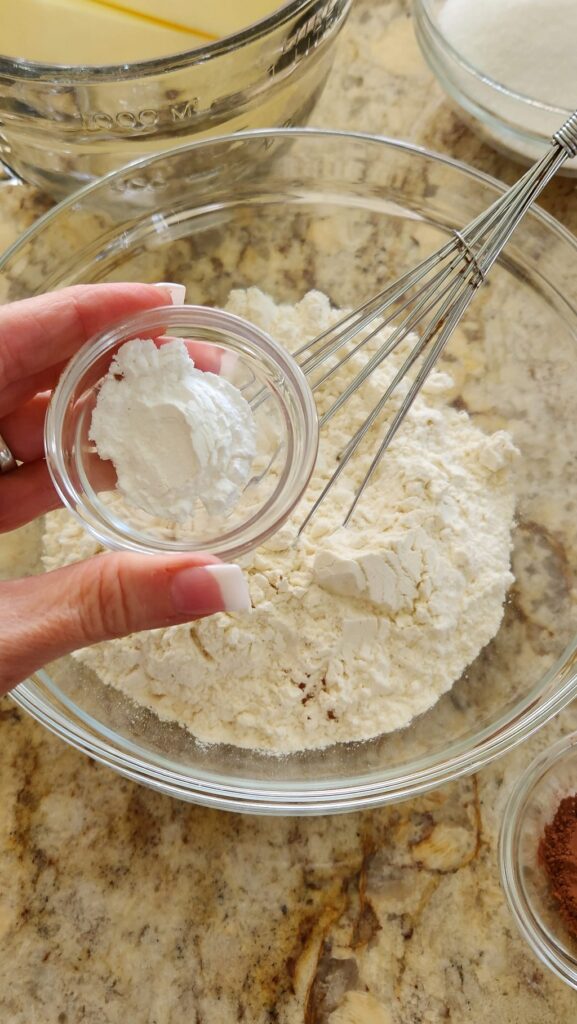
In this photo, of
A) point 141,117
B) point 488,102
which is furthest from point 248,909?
point 488,102

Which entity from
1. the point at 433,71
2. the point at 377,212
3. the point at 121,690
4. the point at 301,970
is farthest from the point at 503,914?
the point at 433,71

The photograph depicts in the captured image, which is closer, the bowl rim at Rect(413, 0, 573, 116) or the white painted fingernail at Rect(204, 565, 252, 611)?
the white painted fingernail at Rect(204, 565, 252, 611)

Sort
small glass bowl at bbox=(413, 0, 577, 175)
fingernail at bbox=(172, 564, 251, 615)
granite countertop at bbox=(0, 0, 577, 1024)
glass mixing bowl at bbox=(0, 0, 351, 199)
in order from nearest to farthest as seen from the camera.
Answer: fingernail at bbox=(172, 564, 251, 615) → glass mixing bowl at bbox=(0, 0, 351, 199) → granite countertop at bbox=(0, 0, 577, 1024) → small glass bowl at bbox=(413, 0, 577, 175)

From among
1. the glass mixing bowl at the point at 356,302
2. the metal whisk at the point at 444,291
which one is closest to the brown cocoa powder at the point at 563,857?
the glass mixing bowl at the point at 356,302

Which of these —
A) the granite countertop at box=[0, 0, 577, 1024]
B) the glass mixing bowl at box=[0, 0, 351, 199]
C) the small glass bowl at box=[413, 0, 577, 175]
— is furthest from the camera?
the small glass bowl at box=[413, 0, 577, 175]

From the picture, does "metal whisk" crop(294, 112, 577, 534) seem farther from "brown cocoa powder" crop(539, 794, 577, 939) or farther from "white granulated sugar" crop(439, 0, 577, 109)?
"brown cocoa powder" crop(539, 794, 577, 939)

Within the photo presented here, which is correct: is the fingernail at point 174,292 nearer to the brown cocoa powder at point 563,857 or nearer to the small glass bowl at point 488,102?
the small glass bowl at point 488,102

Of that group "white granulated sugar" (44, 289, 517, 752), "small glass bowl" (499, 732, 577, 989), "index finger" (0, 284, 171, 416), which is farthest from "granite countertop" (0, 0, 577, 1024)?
"index finger" (0, 284, 171, 416)

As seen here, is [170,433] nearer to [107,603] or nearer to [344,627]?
[107,603]
